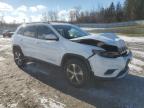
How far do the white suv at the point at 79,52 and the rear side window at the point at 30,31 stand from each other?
0.13 ft

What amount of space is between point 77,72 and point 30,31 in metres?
2.86

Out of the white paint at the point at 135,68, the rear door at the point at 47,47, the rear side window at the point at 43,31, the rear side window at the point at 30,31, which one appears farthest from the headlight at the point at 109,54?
the rear side window at the point at 30,31

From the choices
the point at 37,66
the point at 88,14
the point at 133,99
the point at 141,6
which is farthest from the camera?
the point at 88,14

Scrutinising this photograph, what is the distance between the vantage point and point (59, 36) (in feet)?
21.5

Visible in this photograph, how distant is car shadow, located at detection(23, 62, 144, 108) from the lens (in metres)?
5.16

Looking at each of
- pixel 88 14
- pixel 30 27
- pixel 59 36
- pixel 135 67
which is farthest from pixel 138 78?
pixel 88 14

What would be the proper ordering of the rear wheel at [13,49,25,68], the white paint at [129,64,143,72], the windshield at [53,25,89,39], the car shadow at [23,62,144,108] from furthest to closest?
1. the rear wheel at [13,49,25,68]
2. the white paint at [129,64,143,72]
3. the windshield at [53,25,89,39]
4. the car shadow at [23,62,144,108]

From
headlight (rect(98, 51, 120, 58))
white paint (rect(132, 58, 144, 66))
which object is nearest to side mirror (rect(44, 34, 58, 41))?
headlight (rect(98, 51, 120, 58))

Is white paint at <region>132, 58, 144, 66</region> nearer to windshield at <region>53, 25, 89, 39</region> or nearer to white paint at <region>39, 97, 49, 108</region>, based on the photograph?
windshield at <region>53, 25, 89, 39</region>

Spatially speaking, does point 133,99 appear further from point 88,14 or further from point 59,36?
point 88,14

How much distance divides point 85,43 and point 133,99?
1.86m

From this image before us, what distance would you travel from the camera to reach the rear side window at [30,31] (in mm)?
7695

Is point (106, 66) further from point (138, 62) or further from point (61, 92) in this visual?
point (138, 62)

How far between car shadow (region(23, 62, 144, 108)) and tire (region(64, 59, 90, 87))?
0.20m
